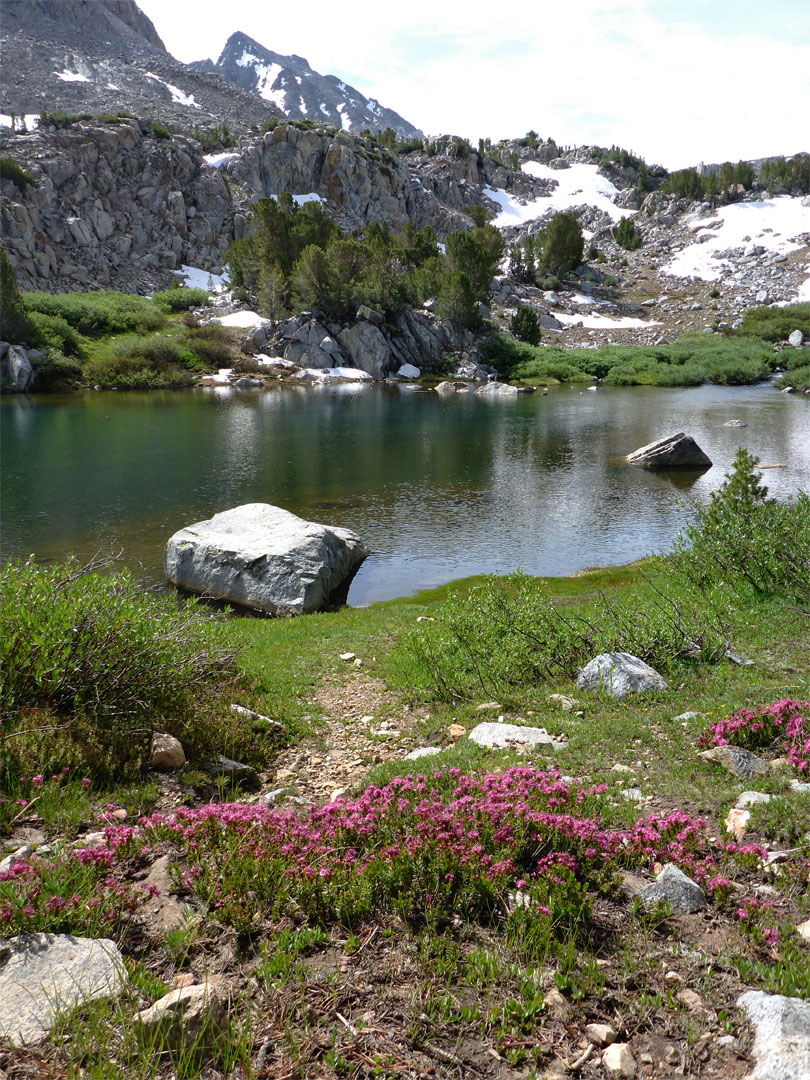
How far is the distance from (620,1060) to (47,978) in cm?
383

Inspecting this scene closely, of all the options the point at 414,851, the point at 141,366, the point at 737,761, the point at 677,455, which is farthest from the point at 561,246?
the point at 414,851

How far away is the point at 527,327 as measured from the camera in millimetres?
137875

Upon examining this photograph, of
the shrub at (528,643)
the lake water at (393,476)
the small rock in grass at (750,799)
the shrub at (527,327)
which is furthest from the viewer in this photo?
the shrub at (527,327)

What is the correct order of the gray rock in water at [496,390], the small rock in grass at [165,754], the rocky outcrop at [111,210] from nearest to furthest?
the small rock in grass at [165,754] → the gray rock in water at [496,390] → the rocky outcrop at [111,210]

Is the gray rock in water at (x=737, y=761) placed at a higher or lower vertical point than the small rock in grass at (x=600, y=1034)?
lower

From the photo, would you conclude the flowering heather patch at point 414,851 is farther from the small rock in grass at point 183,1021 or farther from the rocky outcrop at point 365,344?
the rocky outcrop at point 365,344

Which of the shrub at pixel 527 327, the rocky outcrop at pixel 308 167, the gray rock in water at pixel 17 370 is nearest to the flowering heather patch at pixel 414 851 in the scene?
the gray rock in water at pixel 17 370

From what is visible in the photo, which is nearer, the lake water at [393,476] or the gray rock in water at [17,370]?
the lake water at [393,476]

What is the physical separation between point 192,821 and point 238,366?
112479mm

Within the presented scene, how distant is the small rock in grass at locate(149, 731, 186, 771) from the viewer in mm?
7984

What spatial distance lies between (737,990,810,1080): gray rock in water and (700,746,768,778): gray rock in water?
12.2ft

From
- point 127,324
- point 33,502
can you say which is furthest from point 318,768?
point 127,324

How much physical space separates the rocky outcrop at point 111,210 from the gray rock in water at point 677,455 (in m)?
151

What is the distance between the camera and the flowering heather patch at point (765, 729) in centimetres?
809
